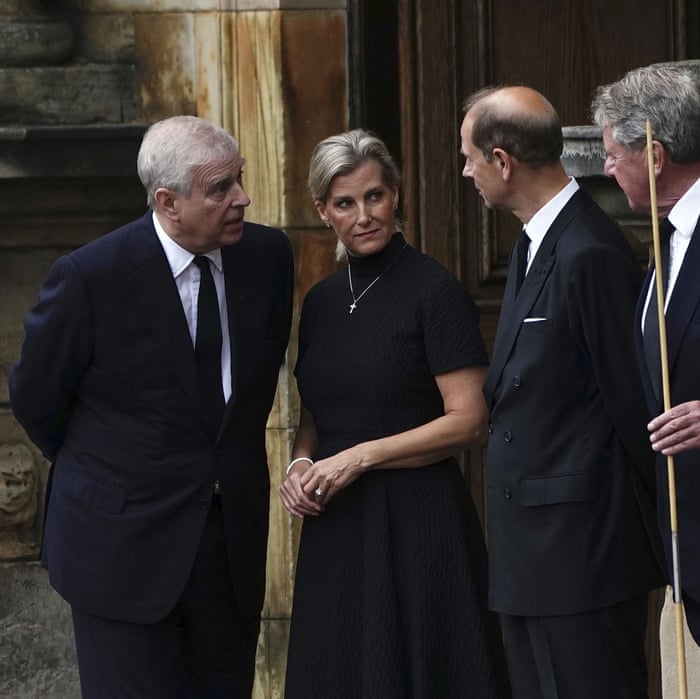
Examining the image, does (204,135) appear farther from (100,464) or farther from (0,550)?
(0,550)

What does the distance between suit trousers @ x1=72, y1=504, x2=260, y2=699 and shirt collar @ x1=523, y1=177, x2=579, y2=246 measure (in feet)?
3.39

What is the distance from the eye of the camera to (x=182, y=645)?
14.8 ft

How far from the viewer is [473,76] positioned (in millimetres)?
Result: 5898

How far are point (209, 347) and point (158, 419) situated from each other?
0.69ft

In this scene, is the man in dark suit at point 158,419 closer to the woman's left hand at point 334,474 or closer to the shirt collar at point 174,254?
the shirt collar at point 174,254

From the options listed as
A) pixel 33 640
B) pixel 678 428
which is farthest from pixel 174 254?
pixel 33 640

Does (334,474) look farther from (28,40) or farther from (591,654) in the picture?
(28,40)

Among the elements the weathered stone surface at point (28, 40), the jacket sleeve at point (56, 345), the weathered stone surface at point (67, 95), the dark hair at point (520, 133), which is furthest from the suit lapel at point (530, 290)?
the weathered stone surface at point (28, 40)

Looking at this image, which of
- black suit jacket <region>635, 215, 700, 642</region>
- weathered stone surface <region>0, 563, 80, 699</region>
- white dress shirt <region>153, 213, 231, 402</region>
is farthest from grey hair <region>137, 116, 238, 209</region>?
weathered stone surface <region>0, 563, 80, 699</region>

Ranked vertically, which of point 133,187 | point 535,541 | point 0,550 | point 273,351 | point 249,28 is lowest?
point 0,550

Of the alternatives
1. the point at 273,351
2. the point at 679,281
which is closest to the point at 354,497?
the point at 273,351

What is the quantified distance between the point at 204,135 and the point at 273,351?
1.81 ft

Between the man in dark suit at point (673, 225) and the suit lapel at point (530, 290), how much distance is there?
0.26 metres

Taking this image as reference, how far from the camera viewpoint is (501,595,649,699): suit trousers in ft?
12.9
